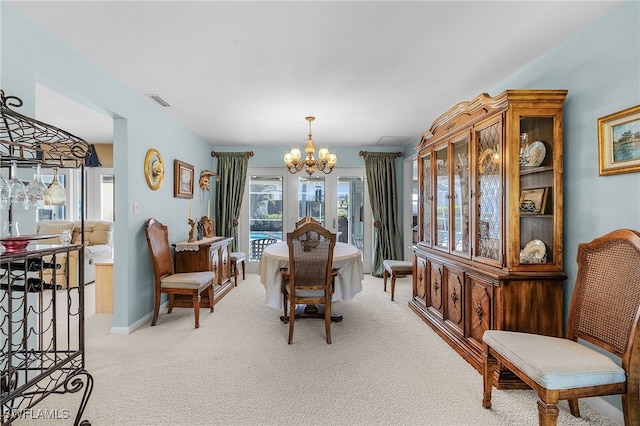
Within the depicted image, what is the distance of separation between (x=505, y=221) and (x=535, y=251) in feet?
0.98

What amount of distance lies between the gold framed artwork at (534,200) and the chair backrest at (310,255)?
146 centimetres

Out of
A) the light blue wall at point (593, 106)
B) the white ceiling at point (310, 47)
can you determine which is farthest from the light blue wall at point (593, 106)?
the white ceiling at point (310, 47)

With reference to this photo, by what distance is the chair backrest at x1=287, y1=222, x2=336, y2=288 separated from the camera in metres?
2.89

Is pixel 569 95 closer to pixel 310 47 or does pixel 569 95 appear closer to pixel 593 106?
pixel 593 106

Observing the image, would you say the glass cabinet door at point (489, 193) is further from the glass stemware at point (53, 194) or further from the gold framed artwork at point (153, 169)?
the gold framed artwork at point (153, 169)

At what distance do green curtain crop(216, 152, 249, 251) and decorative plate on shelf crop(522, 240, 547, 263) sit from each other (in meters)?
4.59

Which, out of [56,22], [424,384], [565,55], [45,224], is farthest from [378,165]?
[45,224]

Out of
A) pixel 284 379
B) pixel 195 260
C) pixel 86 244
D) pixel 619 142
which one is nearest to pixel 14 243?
pixel 284 379

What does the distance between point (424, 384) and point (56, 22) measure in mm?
3359

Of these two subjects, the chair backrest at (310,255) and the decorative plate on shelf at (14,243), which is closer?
the decorative plate on shelf at (14,243)

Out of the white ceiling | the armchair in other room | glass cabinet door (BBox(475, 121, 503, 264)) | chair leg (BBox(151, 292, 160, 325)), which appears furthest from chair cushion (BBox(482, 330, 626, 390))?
the armchair in other room

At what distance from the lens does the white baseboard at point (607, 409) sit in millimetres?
1864

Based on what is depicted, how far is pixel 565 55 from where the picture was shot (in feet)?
7.41

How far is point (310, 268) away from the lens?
3.02m
